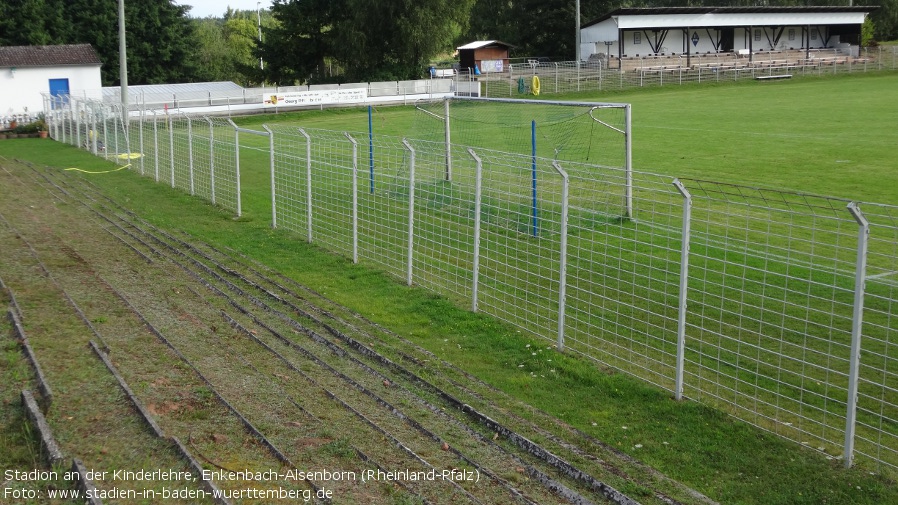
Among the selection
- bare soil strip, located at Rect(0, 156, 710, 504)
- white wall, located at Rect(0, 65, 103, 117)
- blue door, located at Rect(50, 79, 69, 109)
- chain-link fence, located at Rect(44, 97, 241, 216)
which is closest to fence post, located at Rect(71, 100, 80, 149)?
chain-link fence, located at Rect(44, 97, 241, 216)

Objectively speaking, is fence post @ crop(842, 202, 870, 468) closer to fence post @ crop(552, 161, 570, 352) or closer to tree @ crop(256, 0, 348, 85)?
fence post @ crop(552, 161, 570, 352)

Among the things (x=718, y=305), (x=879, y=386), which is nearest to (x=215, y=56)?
(x=718, y=305)

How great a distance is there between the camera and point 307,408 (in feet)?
22.9

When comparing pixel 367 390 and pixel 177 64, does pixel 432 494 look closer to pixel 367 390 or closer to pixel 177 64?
pixel 367 390

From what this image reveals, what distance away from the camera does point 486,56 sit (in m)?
58.9

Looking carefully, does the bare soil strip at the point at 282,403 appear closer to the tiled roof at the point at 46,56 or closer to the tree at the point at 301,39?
the tiled roof at the point at 46,56

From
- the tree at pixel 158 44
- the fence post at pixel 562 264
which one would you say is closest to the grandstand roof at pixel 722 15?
the tree at pixel 158 44

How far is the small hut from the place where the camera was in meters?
57.1

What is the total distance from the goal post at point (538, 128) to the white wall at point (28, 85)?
25669 millimetres

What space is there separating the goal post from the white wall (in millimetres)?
25669

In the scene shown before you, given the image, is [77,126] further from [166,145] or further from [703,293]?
[703,293]

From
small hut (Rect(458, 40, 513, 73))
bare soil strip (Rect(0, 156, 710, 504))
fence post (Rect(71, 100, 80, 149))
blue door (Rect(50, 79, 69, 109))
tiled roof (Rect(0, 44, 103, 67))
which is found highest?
small hut (Rect(458, 40, 513, 73))

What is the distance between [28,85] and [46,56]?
1655 millimetres

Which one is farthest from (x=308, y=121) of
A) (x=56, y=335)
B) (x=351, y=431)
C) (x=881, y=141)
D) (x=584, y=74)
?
(x=351, y=431)
